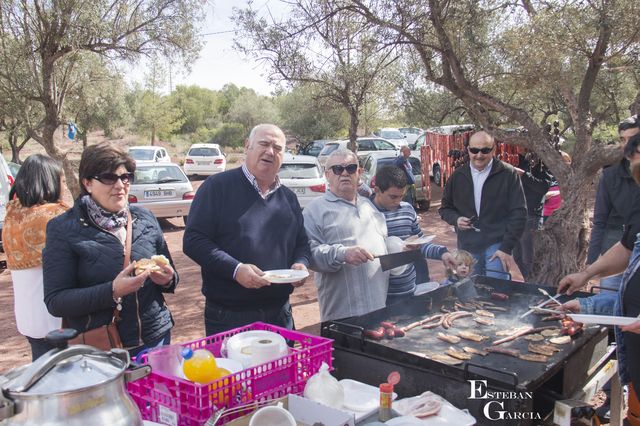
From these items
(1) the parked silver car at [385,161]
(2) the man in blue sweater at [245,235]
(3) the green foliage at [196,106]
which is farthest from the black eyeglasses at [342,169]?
(3) the green foliage at [196,106]

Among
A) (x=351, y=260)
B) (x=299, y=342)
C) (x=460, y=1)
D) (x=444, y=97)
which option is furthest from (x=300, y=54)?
(x=299, y=342)

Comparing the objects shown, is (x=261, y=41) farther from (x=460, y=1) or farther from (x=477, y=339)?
(x=477, y=339)

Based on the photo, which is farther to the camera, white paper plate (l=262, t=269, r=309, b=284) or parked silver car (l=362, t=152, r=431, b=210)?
parked silver car (l=362, t=152, r=431, b=210)

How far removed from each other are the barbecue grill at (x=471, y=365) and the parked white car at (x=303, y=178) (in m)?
9.01

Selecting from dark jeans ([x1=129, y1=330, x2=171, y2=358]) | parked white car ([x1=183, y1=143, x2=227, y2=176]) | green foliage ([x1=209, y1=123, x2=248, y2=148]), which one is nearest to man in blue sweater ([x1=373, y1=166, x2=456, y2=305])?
dark jeans ([x1=129, y1=330, x2=171, y2=358])

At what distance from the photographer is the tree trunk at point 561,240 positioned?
245 inches

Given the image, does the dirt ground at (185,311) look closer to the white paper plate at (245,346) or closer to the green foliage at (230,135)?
the white paper plate at (245,346)

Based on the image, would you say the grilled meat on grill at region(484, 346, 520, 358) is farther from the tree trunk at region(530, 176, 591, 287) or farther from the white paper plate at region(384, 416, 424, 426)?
the tree trunk at region(530, 176, 591, 287)

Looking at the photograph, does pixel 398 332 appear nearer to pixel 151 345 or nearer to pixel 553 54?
pixel 151 345

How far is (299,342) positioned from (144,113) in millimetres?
39687

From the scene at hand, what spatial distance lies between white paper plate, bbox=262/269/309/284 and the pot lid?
1.27 metres

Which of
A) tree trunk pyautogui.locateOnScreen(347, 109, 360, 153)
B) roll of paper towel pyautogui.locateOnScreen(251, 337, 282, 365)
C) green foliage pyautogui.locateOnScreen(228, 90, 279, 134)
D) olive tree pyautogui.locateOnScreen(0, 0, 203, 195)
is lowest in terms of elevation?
roll of paper towel pyautogui.locateOnScreen(251, 337, 282, 365)

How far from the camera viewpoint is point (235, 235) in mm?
2943

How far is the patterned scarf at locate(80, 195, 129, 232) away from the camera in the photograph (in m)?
2.55
